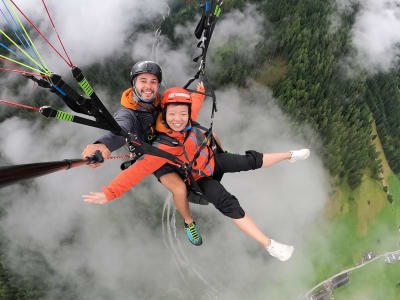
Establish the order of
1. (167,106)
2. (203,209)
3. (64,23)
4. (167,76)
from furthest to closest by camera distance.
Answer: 1. (64,23)
2. (167,76)
3. (203,209)
4. (167,106)

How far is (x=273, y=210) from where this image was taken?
80.6 ft

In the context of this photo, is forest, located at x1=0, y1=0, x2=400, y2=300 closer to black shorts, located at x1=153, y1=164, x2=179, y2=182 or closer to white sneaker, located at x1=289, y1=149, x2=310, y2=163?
white sneaker, located at x1=289, y1=149, x2=310, y2=163

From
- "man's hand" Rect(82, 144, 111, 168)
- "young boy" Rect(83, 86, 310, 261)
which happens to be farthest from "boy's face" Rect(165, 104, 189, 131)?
"man's hand" Rect(82, 144, 111, 168)

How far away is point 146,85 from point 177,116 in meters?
0.73

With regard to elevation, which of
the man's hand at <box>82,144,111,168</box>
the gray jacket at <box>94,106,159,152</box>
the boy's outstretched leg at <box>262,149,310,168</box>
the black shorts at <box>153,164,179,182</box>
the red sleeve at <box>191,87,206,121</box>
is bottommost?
the black shorts at <box>153,164,179,182</box>

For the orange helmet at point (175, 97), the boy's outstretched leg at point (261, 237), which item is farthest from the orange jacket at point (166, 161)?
the boy's outstretched leg at point (261, 237)

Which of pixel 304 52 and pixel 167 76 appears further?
pixel 167 76

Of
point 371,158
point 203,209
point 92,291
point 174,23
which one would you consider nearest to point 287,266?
point 203,209

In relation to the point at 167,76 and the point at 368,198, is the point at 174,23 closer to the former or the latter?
the point at 167,76

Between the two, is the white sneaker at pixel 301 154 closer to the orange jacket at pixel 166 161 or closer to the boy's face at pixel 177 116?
the orange jacket at pixel 166 161

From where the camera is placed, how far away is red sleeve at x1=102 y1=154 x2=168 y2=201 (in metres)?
3.69

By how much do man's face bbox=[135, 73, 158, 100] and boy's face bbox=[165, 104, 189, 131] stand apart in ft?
1.33

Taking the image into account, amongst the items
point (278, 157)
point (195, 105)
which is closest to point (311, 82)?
point (278, 157)

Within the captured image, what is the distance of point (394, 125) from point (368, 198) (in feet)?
43.0
